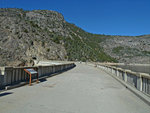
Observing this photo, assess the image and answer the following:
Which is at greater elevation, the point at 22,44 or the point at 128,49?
the point at 128,49

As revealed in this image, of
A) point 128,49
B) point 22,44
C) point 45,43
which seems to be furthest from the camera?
point 128,49

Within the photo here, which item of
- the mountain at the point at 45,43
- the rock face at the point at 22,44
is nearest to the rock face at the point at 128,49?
the mountain at the point at 45,43

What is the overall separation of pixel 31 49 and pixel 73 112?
67.1 metres

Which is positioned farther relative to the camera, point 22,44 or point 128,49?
point 128,49

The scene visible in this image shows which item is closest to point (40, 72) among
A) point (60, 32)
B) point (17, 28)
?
point (17, 28)

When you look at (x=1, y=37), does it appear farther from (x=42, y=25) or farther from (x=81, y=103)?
(x=81, y=103)

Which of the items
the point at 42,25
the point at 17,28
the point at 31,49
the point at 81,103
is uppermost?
the point at 42,25

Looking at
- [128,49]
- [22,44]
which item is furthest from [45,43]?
[128,49]

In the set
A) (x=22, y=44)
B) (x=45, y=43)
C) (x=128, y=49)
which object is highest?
(x=128, y=49)

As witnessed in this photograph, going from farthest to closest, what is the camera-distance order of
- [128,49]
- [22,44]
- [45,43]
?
[128,49] < [45,43] < [22,44]

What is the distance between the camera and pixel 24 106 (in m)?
5.95

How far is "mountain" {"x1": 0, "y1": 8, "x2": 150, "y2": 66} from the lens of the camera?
193ft

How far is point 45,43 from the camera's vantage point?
80125mm

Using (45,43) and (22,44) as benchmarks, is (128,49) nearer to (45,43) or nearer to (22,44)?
(45,43)
